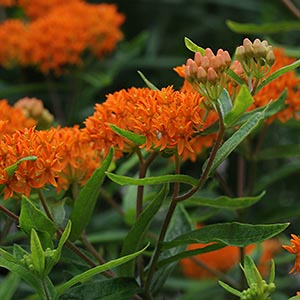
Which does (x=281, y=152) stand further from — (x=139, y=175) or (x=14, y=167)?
(x=14, y=167)

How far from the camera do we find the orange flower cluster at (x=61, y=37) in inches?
125

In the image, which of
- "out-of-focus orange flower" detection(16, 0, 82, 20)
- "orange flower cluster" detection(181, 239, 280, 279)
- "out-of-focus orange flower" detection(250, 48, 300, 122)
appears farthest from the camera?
"out-of-focus orange flower" detection(16, 0, 82, 20)

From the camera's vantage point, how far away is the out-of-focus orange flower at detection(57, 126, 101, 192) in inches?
74.8

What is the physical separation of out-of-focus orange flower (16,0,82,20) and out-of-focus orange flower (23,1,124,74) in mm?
192

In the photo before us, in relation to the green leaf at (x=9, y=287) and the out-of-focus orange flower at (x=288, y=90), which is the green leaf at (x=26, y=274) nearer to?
the green leaf at (x=9, y=287)

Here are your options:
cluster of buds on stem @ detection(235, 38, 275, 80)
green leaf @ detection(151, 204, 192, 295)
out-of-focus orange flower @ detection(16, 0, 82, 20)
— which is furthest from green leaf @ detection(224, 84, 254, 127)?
out-of-focus orange flower @ detection(16, 0, 82, 20)

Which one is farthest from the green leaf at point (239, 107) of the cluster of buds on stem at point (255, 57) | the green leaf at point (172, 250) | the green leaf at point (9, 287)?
the green leaf at point (9, 287)

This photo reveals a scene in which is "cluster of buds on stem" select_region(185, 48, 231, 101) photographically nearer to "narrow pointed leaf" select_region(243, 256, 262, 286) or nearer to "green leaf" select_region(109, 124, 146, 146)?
"green leaf" select_region(109, 124, 146, 146)

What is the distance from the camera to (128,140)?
185 centimetres

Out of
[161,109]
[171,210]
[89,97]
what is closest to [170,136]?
[161,109]

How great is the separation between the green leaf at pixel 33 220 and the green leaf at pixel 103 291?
15 cm

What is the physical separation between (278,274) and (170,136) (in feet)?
6.49

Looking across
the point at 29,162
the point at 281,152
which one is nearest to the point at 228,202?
the point at 29,162

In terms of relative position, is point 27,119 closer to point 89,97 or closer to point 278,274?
point 89,97
